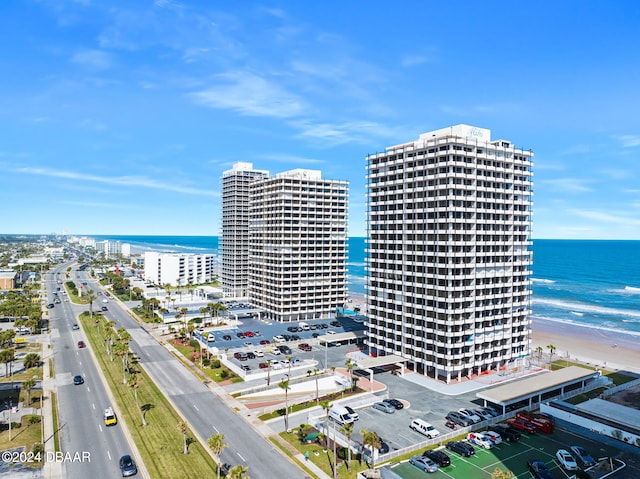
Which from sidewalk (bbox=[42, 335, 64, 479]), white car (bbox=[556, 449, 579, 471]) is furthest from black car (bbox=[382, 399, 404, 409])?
sidewalk (bbox=[42, 335, 64, 479])

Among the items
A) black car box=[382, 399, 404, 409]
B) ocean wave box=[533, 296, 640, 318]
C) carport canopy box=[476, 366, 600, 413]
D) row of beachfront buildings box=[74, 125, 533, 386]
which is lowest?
ocean wave box=[533, 296, 640, 318]

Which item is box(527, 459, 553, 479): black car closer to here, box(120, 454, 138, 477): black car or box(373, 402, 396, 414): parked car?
box(373, 402, 396, 414): parked car

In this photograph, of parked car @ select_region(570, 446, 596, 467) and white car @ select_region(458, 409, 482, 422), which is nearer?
parked car @ select_region(570, 446, 596, 467)

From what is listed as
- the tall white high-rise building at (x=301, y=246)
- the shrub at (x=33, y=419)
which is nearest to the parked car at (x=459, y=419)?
the shrub at (x=33, y=419)

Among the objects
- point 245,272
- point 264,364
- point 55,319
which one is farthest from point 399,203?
point 55,319

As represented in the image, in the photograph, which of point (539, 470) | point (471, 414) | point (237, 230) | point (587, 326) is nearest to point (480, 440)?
point (471, 414)

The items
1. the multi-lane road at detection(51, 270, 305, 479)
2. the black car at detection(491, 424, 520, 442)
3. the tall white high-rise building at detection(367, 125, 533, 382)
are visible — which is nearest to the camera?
the multi-lane road at detection(51, 270, 305, 479)

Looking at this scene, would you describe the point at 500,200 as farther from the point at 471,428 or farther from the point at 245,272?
the point at 245,272
